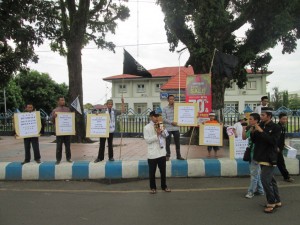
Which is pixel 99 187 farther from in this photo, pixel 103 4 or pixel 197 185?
pixel 103 4

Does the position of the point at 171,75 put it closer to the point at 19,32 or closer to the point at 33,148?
the point at 19,32

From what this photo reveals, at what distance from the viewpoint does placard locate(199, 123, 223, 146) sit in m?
10.1

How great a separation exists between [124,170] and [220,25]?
8.12 m

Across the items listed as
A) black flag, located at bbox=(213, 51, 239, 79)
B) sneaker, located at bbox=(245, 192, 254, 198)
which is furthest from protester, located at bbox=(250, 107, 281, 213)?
black flag, located at bbox=(213, 51, 239, 79)

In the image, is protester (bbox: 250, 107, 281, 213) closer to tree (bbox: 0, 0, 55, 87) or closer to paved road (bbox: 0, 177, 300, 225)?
paved road (bbox: 0, 177, 300, 225)

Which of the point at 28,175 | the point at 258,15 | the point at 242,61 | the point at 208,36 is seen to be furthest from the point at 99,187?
the point at 242,61

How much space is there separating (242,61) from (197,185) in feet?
35.4

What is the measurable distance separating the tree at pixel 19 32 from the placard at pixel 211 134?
8.07m

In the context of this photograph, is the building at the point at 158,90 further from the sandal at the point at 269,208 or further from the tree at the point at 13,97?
the sandal at the point at 269,208

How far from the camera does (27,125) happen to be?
369 inches

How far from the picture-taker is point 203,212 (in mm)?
5824

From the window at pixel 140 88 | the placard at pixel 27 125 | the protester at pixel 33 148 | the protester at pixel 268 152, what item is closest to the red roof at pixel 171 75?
the window at pixel 140 88

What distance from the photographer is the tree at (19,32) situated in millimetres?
13398

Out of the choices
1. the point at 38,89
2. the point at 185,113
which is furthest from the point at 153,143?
the point at 38,89
